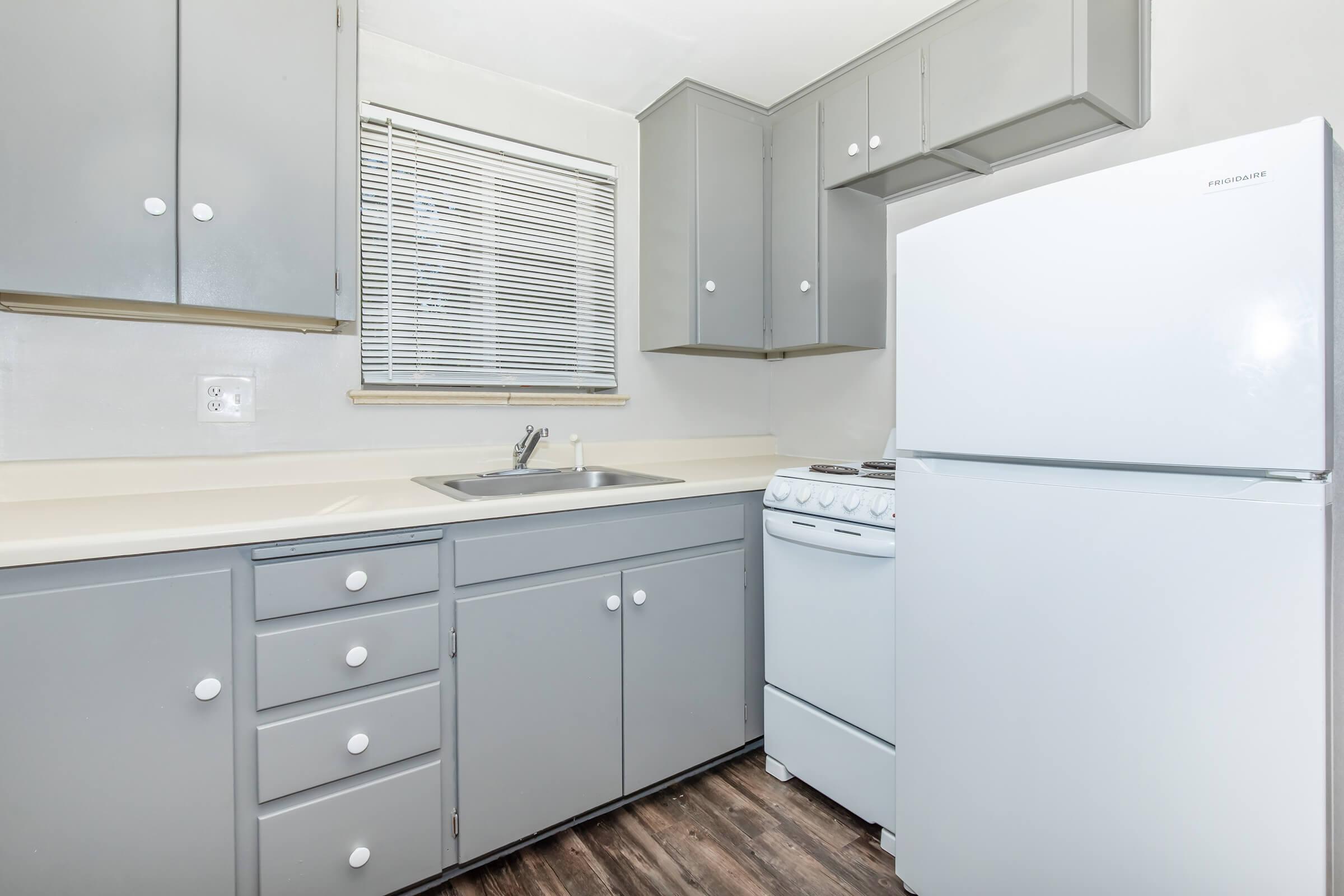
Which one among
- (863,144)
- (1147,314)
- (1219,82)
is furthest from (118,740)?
(1219,82)

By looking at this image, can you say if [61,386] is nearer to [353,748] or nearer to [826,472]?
[353,748]

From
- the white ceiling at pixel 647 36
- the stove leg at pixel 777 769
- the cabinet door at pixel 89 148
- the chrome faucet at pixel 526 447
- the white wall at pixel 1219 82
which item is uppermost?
the white ceiling at pixel 647 36

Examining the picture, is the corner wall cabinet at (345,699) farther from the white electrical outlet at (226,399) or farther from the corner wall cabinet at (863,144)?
Answer: the corner wall cabinet at (863,144)

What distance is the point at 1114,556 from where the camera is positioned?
1065mm

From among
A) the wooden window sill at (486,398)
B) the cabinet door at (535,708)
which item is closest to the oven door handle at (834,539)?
the cabinet door at (535,708)

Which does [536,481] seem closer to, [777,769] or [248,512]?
[248,512]

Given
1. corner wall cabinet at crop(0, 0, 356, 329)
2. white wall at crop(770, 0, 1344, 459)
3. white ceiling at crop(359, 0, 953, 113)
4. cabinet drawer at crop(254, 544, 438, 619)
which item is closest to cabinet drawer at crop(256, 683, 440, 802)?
cabinet drawer at crop(254, 544, 438, 619)

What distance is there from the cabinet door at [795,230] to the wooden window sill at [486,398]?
72 centimetres

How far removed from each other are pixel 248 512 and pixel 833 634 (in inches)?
58.7

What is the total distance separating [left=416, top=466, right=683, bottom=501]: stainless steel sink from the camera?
1.97 metres

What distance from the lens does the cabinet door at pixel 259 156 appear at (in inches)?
55.8

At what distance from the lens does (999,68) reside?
1.70 meters

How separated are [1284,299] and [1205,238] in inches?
5.6

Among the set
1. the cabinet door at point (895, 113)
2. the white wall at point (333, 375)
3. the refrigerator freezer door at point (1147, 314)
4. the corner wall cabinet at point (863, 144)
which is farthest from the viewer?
the cabinet door at point (895, 113)
